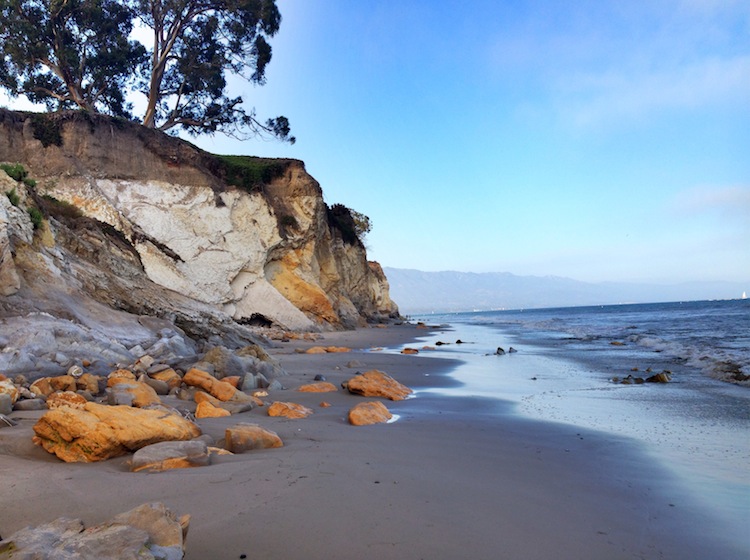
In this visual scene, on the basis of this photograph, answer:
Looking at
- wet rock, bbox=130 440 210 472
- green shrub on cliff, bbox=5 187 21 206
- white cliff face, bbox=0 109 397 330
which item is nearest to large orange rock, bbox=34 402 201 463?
wet rock, bbox=130 440 210 472

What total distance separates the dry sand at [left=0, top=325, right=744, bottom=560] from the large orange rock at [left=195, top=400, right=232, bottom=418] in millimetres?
427

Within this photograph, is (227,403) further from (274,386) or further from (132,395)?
(274,386)

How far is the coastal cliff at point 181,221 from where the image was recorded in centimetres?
1108

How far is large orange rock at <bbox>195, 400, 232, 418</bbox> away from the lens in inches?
189

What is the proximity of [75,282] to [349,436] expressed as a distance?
21.5 feet

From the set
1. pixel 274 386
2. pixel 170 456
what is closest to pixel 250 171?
pixel 274 386

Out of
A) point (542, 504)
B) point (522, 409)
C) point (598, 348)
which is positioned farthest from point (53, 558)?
point (598, 348)

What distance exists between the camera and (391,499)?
9.27ft

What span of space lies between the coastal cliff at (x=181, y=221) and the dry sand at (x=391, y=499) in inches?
287

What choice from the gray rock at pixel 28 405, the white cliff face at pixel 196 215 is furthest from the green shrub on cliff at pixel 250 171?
the gray rock at pixel 28 405

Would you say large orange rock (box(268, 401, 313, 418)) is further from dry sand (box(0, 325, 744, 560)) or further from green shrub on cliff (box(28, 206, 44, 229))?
green shrub on cliff (box(28, 206, 44, 229))

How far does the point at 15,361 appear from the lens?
539cm

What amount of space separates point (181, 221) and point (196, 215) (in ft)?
2.33

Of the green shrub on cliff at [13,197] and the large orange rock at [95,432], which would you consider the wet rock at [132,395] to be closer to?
the large orange rock at [95,432]
